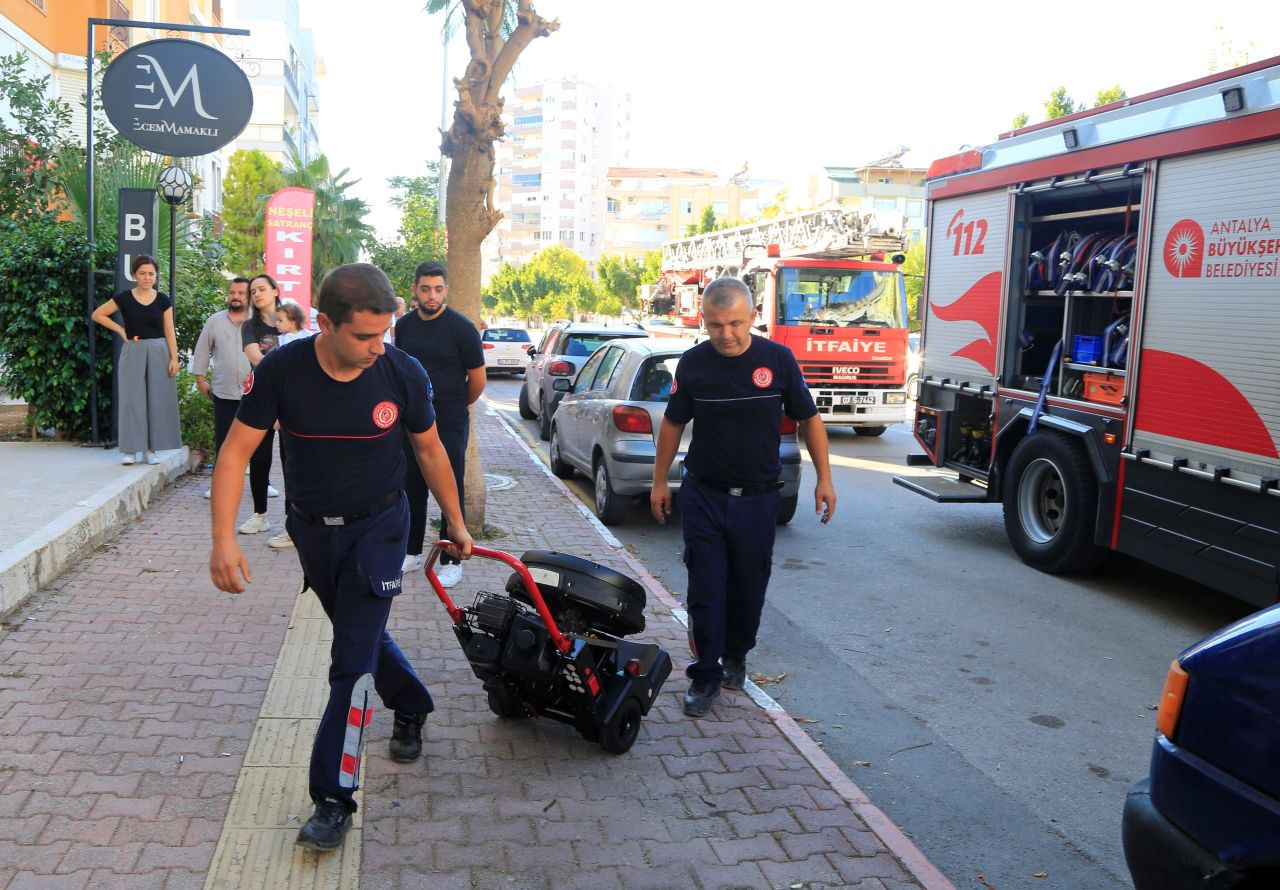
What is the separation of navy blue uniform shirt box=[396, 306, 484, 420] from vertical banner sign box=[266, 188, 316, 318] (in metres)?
16.7

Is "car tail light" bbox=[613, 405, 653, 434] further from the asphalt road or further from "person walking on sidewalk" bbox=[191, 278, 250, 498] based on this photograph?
"person walking on sidewalk" bbox=[191, 278, 250, 498]

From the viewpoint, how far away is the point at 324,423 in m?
3.53

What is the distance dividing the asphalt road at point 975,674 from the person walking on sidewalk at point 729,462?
68cm

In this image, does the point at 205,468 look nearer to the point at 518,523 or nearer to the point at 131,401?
the point at 131,401

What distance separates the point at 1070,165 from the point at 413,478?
5.18 meters

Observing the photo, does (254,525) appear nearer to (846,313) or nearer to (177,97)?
(177,97)

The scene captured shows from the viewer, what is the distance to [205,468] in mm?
10766

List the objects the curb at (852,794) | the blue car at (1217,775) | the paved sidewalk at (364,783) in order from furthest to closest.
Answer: the curb at (852,794) < the paved sidewalk at (364,783) < the blue car at (1217,775)

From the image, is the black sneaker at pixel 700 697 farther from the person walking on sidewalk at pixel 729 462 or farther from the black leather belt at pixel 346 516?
the black leather belt at pixel 346 516

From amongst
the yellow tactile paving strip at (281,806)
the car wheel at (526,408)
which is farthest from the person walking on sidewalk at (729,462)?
the car wheel at (526,408)

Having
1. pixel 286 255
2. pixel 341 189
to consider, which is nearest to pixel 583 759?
pixel 286 255

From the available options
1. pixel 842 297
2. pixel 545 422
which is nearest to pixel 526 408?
pixel 545 422

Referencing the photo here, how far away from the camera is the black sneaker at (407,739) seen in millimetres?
4246

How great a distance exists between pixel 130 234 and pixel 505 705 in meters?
7.11
